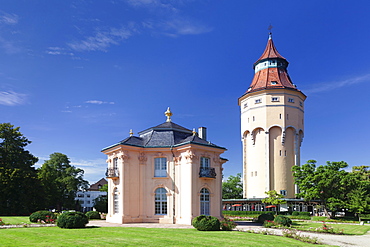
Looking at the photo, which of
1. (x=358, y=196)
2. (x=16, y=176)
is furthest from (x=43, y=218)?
(x=358, y=196)

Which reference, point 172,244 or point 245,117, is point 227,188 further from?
point 172,244

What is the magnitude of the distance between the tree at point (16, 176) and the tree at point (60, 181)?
207cm

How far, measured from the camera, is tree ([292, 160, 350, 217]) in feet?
155

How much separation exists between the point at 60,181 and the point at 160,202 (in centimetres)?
3502

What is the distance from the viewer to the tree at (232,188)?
77.1 metres

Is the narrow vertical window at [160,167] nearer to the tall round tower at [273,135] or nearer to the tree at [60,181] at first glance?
the tree at [60,181]

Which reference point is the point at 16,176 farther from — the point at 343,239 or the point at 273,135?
the point at 273,135

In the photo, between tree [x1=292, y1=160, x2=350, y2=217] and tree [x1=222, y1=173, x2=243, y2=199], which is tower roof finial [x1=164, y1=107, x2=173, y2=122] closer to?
tree [x1=292, y1=160, x2=350, y2=217]

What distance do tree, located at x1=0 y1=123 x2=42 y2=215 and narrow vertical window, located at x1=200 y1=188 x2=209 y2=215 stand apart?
2611cm

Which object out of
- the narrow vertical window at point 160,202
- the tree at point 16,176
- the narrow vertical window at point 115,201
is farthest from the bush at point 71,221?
the tree at point 16,176

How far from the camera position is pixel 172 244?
17.2 m

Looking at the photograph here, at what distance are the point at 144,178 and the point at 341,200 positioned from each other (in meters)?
28.4

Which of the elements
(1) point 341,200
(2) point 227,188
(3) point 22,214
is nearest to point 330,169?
(1) point 341,200

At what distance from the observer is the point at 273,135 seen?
203 feet
